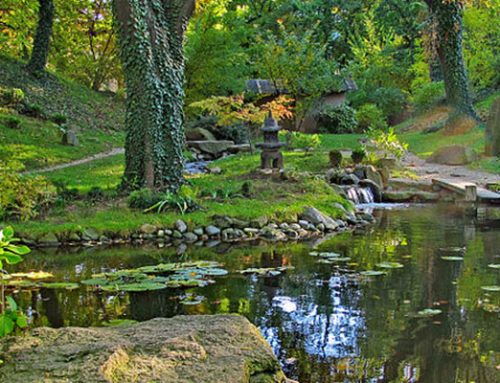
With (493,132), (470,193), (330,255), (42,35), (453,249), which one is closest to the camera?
(330,255)

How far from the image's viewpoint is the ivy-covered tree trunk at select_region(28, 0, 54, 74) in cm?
2256

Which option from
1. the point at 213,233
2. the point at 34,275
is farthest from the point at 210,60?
the point at 34,275

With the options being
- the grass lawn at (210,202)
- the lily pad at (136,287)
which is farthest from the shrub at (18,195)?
the lily pad at (136,287)

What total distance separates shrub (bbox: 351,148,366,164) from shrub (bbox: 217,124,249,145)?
6942mm

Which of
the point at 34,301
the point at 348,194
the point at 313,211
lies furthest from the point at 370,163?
the point at 34,301

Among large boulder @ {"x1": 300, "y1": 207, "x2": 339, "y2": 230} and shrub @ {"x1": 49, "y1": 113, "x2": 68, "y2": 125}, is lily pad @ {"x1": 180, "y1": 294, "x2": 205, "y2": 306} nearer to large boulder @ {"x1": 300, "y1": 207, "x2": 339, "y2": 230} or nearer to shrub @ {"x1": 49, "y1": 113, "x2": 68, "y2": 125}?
large boulder @ {"x1": 300, "y1": 207, "x2": 339, "y2": 230}

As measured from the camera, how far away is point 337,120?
93.4 feet

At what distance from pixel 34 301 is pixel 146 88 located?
17.4 feet

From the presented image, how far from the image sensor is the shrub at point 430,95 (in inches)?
1070

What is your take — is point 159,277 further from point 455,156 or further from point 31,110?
point 31,110

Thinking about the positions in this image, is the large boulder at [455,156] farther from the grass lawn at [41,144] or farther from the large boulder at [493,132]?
the grass lawn at [41,144]

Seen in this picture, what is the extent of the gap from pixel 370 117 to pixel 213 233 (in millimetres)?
20448

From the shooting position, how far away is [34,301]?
246 inches

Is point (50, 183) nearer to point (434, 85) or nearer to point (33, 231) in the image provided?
point (33, 231)
